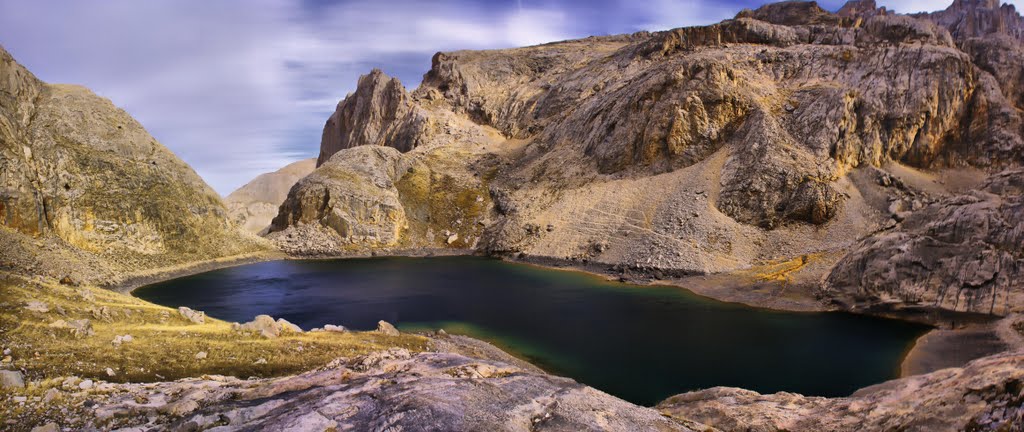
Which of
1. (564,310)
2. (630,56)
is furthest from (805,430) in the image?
(630,56)

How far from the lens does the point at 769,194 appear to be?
49.7 metres

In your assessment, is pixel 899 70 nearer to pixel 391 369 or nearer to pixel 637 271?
pixel 637 271

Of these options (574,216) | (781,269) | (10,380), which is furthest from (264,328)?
(574,216)

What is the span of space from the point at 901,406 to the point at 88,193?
2041 inches

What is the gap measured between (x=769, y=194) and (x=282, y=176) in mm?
136979

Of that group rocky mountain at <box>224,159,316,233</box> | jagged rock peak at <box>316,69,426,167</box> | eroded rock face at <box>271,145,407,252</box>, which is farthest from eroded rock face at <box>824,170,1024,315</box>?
rocky mountain at <box>224,159,316,233</box>

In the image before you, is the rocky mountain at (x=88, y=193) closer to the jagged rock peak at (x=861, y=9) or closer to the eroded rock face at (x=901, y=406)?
the eroded rock face at (x=901, y=406)

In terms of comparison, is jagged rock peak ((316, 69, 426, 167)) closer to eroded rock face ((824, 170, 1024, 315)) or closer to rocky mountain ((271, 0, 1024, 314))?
rocky mountain ((271, 0, 1024, 314))

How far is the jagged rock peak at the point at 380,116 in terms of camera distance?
8419 cm

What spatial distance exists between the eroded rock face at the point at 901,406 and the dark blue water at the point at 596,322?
7.17 meters

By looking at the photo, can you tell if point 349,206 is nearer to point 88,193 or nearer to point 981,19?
point 88,193

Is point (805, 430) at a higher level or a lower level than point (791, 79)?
lower

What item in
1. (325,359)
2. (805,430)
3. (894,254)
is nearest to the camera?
(805,430)

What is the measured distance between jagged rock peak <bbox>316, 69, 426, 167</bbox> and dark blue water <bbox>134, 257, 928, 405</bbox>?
1509 inches
